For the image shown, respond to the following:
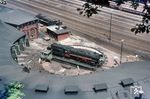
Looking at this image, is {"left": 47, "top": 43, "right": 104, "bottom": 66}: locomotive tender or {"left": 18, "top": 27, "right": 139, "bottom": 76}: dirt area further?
{"left": 47, "top": 43, "right": 104, "bottom": 66}: locomotive tender

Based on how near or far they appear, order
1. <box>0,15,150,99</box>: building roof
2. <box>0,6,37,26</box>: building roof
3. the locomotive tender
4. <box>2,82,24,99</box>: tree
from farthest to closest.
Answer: <box>0,6,37,26</box>: building roof → the locomotive tender → <box>0,15,150,99</box>: building roof → <box>2,82,24,99</box>: tree

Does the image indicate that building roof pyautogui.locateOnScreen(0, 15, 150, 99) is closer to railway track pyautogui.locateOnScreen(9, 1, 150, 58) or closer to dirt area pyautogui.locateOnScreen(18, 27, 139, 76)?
dirt area pyautogui.locateOnScreen(18, 27, 139, 76)

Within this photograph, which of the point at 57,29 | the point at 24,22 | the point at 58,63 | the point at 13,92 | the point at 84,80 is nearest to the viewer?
the point at 13,92

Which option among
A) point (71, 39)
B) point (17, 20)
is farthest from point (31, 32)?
point (71, 39)

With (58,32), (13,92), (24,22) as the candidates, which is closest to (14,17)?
(24,22)

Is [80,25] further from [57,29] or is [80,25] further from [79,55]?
[79,55]

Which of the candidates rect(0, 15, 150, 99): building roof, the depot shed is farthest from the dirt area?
rect(0, 15, 150, 99): building roof
